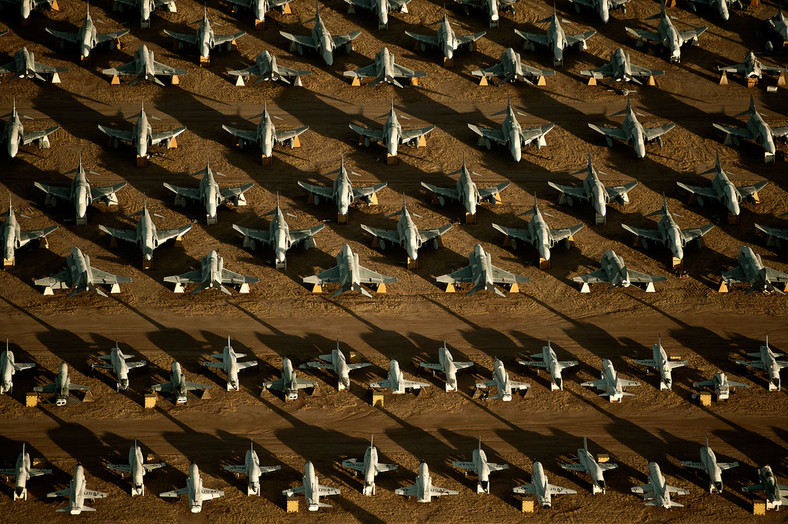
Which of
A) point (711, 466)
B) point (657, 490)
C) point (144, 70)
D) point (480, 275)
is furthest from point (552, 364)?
point (144, 70)

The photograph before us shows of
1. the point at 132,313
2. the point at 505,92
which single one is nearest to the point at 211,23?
the point at 505,92

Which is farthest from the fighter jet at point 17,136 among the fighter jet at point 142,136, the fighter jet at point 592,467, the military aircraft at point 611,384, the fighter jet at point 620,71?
the fighter jet at point 592,467

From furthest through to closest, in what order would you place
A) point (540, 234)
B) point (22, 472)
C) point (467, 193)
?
point (467, 193)
point (540, 234)
point (22, 472)

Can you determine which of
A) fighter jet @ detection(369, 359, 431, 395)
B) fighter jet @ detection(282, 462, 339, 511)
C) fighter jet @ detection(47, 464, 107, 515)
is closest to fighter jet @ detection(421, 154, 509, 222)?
Result: fighter jet @ detection(369, 359, 431, 395)

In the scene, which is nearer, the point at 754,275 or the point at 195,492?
the point at 195,492

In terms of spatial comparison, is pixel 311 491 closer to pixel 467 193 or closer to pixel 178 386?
pixel 178 386

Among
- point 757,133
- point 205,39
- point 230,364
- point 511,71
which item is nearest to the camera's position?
point 230,364
